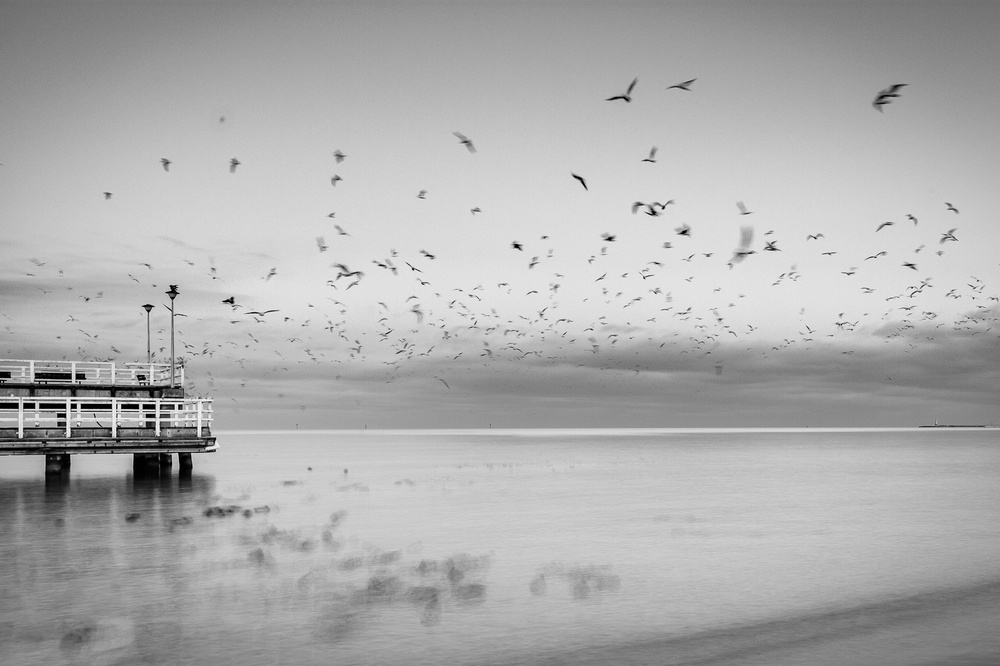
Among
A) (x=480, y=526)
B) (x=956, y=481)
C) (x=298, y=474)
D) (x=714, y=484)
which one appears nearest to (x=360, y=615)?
(x=480, y=526)

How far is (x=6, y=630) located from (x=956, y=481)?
52.3 metres

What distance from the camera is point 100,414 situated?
133 ft

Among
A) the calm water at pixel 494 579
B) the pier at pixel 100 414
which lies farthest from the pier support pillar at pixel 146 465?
the calm water at pixel 494 579

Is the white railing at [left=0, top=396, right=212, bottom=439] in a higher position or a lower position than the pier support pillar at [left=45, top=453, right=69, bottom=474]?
higher

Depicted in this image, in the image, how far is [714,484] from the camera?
48125 millimetres

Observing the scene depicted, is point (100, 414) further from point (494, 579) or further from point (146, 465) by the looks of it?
point (494, 579)

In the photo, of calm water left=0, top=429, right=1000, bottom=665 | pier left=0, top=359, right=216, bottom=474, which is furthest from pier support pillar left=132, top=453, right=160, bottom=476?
calm water left=0, top=429, right=1000, bottom=665

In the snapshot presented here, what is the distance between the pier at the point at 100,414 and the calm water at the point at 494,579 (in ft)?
7.71

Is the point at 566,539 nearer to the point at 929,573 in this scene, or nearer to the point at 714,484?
the point at 929,573

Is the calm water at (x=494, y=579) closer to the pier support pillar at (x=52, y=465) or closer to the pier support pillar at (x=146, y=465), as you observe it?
the pier support pillar at (x=52, y=465)

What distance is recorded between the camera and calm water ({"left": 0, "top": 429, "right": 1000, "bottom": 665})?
521 inches

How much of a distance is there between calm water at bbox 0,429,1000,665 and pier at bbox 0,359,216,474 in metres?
2.35

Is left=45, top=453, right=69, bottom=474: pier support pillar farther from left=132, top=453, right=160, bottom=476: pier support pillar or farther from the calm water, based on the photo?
left=132, top=453, right=160, bottom=476: pier support pillar

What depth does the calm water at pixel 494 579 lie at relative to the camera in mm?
13242
